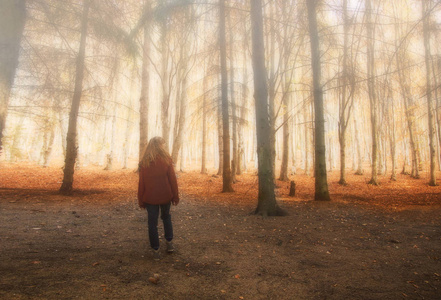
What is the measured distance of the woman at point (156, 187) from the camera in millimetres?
3900

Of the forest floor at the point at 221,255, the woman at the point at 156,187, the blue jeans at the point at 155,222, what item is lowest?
the forest floor at the point at 221,255

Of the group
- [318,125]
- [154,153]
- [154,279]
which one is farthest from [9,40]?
[318,125]

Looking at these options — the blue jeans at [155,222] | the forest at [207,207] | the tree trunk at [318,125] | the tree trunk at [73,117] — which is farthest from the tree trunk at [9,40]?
the tree trunk at [318,125]

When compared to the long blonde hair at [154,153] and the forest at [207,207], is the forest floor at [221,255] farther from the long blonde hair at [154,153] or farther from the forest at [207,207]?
the long blonde hair at [154,153]

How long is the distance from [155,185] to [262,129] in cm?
408

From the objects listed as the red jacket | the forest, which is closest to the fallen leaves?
the forest

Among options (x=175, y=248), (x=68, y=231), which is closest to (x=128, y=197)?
(x=68, y=231)

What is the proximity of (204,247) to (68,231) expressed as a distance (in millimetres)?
2823

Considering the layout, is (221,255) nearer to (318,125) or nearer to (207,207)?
(207,207)

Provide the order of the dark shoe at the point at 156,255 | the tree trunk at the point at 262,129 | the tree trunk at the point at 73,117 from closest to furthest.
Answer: the dark shoe at the point at 156,255 < the tree trunk at the point at 262,129 < the tree trunk at the point at 73,117

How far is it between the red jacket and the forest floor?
0.90 m

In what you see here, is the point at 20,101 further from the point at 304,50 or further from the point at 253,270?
the point at 304,50

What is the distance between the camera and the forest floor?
2928 millimetres

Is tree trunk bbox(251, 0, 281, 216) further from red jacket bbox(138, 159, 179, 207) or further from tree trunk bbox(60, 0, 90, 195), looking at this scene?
tree trunk bbox(60, 0, 90, 195)
